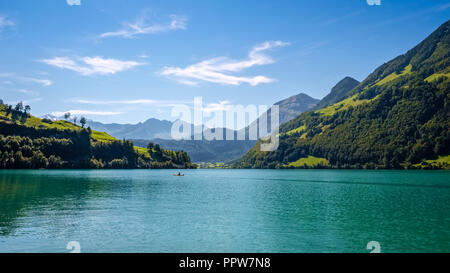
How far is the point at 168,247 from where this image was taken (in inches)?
1348

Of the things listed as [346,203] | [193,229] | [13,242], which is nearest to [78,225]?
[13,242]

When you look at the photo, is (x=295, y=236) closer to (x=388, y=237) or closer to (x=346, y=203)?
(x=388, y=237)

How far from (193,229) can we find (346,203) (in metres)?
39.5

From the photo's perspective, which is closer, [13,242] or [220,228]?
[13,242]

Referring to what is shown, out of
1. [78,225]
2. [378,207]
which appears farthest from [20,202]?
[378,207]
